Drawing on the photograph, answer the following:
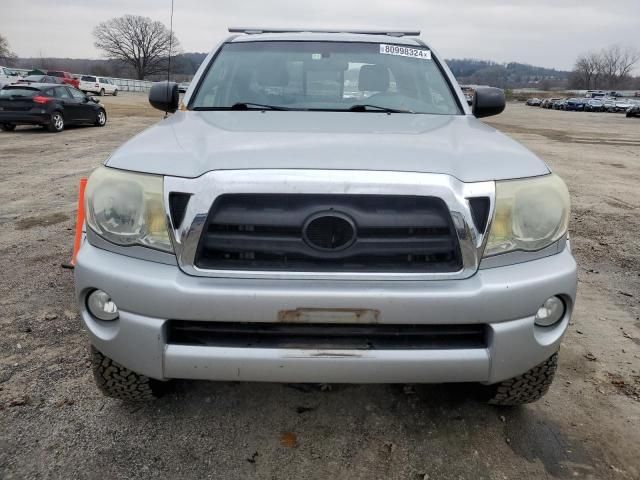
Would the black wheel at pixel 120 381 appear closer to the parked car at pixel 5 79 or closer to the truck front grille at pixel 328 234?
the truck front grille at pixel 328 234

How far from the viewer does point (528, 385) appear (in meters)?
2.37

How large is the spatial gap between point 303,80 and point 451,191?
1743 mm

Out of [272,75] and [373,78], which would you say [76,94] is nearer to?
[272,75]

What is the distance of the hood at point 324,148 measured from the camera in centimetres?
201

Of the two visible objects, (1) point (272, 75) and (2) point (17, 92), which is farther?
(2) point (17, 92)

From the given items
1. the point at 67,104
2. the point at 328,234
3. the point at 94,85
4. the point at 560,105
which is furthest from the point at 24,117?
the point at 560,105

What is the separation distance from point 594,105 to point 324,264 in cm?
6946

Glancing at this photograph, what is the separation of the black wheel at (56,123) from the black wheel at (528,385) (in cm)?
1651

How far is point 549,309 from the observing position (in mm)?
2105

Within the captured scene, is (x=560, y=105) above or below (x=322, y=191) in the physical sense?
below

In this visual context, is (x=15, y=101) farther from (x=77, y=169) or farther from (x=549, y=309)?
(x=549, y=309)

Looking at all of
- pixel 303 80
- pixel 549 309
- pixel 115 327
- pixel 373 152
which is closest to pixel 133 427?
pixel 115 327

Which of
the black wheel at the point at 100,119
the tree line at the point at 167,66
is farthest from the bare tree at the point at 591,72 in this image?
the black wheel at the point at 100,119

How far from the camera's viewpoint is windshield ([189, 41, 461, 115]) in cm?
325
